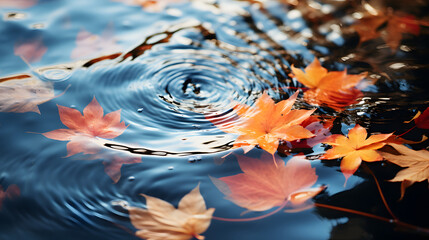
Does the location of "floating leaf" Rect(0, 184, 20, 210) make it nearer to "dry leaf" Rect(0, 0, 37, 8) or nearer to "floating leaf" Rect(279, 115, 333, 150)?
"floating leaf" Rect(279, 115, 333, 150)

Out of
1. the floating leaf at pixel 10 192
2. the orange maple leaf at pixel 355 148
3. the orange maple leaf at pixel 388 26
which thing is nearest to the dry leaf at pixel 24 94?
the floating leaf at pixel 10 192

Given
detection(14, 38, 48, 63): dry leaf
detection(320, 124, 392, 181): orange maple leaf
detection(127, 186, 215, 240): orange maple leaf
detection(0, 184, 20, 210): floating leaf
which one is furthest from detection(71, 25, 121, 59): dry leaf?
detection(320, 124, 392, 181): orange maple leaf

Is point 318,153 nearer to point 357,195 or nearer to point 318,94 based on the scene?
point 357,195

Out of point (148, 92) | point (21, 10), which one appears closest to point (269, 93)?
point (148, 92)

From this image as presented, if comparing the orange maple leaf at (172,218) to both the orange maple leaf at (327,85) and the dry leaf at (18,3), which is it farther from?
the dry leaf at (18,3)

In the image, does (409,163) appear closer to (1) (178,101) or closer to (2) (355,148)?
(2) (355,148)

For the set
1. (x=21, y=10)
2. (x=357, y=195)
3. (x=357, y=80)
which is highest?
(x=21, y=10)

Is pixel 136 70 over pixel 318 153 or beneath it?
over
